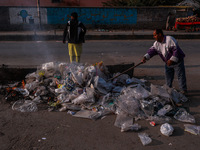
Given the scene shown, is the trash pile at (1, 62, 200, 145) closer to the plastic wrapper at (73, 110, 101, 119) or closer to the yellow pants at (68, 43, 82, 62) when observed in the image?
the plastic wrapper at (73, 110, 101, 119)

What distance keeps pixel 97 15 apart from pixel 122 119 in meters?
14.5

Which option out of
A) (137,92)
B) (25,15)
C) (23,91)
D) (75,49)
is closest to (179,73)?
(137,92)

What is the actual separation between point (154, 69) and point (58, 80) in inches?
124

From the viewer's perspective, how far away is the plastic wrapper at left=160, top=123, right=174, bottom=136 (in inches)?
113

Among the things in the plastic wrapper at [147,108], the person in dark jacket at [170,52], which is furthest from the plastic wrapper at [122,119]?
the person in dark jacket at [170,52]

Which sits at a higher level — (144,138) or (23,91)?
(23,91)

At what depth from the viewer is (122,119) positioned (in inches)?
128

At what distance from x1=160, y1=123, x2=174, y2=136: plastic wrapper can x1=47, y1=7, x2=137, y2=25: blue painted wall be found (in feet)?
48.2

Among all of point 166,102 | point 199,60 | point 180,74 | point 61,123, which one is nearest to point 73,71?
point 61,123

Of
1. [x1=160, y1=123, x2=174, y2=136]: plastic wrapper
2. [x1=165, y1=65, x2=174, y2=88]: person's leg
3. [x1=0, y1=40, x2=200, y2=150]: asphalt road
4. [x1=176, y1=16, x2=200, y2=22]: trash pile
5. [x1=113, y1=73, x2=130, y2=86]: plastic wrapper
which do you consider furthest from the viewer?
[x1=176, y1=16, x2=200, y2=22]: trash pile

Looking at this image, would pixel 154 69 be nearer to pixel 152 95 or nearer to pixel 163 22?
pixel 152 95

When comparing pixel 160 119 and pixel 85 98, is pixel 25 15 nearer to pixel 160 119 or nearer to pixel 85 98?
pixel 85 98

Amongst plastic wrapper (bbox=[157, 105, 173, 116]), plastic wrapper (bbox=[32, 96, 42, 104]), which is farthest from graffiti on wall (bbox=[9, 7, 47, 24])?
plastic wrapper (bbox=[157, 105, 173, 116])

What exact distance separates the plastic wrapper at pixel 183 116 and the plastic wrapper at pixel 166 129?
39cm
